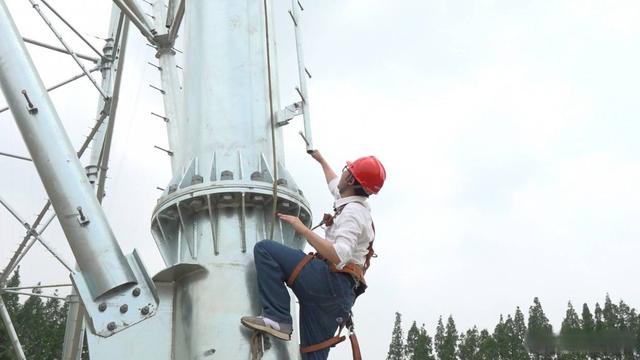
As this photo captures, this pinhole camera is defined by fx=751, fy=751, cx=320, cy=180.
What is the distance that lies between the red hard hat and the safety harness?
0.75 feet

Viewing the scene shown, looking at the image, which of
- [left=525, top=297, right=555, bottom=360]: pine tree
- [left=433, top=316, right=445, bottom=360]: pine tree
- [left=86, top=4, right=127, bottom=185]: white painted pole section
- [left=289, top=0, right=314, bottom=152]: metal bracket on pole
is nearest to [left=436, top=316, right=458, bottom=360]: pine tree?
[left=433, top=316, right=445, bottom=360]: pine tree

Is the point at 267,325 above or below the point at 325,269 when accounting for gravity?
below

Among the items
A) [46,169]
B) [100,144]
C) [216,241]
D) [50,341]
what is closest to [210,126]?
[216,241]

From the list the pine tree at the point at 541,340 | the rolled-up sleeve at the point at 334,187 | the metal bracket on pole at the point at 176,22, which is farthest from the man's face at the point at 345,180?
the pine tree at the point at 541,340

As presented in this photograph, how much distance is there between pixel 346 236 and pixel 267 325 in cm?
79

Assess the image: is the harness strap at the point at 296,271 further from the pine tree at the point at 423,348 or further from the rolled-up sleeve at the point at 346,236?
the pine tree at the point at 423,348

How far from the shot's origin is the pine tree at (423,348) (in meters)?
63.0

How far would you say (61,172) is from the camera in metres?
4.45

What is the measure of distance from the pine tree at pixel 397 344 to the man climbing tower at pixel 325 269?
199ft

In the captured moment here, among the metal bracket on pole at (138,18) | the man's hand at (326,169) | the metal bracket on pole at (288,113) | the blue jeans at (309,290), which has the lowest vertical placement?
the blue jeans at (309,290)

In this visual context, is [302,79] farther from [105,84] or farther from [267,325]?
[105,84]

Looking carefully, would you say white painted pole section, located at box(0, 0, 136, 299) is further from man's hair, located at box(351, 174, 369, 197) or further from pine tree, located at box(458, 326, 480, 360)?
pine tree, located at box(458, 326, 480, 360)

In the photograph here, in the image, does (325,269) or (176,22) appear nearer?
(325,269)

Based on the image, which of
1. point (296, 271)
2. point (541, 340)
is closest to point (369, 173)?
point (296, 271)
